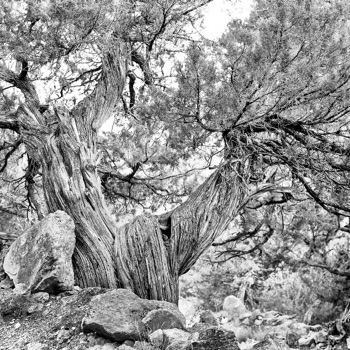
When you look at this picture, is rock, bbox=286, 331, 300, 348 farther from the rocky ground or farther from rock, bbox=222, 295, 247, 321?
the rocky ground

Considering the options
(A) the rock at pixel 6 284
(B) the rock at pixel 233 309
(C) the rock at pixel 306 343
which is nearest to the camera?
(A) the rock at pixel 6 284

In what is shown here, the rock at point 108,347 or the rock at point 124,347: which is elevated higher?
the rock at point 108,347

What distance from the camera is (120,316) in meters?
2.95

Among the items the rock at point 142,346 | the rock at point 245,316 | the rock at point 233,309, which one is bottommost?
the rock at point 245,316

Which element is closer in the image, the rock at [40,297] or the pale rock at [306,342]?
the rock at [40,297]

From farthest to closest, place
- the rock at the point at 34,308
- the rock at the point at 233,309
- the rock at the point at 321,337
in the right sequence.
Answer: the rock at the point at 233,309, the rock at the point at 321,337, the rock at the point at 34,308

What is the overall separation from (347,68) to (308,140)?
0.71 m

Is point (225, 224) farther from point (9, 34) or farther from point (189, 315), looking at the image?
point (189, 315)

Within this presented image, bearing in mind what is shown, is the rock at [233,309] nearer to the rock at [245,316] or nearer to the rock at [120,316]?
the rock at [245,316]

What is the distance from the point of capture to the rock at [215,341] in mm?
2477

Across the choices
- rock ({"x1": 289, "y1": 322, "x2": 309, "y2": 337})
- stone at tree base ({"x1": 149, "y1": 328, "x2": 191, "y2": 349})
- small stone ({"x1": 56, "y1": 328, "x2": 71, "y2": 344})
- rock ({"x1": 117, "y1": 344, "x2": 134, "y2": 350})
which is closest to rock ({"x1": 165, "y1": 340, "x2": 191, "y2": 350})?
stone at tree base ({"x1": 149, "y1": 328, "x2": 191, "y2": 349})

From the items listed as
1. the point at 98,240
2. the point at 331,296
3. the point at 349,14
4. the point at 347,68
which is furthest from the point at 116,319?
the point at 331,296

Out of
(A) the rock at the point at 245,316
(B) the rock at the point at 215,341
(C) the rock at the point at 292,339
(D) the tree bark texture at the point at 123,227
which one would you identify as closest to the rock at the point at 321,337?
(C) the rock at the point at 292,339

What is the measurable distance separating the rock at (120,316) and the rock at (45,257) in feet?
1.93
